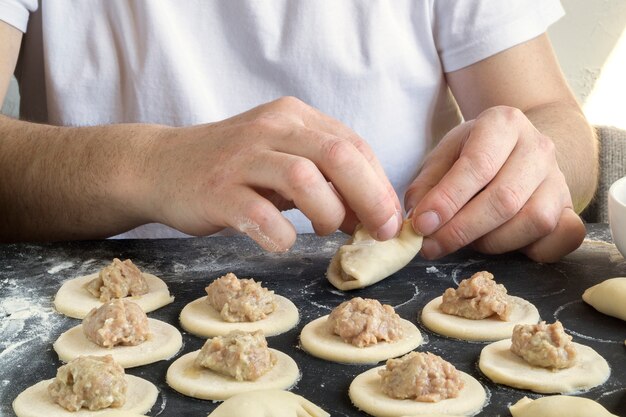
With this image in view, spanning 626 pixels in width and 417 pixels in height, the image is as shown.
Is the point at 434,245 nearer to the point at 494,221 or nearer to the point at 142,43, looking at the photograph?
the point at 494,221

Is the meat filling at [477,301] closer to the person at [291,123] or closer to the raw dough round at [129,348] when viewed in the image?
the person at [291,123]

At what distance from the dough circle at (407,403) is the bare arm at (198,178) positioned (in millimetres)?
424

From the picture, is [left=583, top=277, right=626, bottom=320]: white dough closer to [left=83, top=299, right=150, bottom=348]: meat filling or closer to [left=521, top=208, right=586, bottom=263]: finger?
[left=521, top=208, right=586, bottom=263]: finger

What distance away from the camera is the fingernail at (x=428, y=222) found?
176 cm

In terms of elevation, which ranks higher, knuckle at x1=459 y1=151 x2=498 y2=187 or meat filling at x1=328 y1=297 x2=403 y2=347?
knuckle at x1=459 y1=151 x2=498 y2=187

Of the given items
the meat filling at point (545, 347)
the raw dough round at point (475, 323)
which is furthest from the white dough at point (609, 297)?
the meat filling at point (545, 347)

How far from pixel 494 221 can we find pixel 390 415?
0.69 m

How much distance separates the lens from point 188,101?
2.44 m

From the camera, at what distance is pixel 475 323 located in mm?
1577

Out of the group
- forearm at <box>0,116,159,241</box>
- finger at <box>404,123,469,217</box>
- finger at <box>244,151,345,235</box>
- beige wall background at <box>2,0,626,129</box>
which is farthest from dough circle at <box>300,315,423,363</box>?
beige wall background at <box>2,0,626,129</box>

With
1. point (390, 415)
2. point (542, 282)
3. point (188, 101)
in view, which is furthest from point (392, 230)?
point (188, 101)

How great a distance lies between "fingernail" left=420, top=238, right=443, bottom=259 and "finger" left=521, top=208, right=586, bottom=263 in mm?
240

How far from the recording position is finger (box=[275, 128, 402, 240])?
1.60 metres

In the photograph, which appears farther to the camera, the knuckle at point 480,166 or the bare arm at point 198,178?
the knuckle at point 480,166
